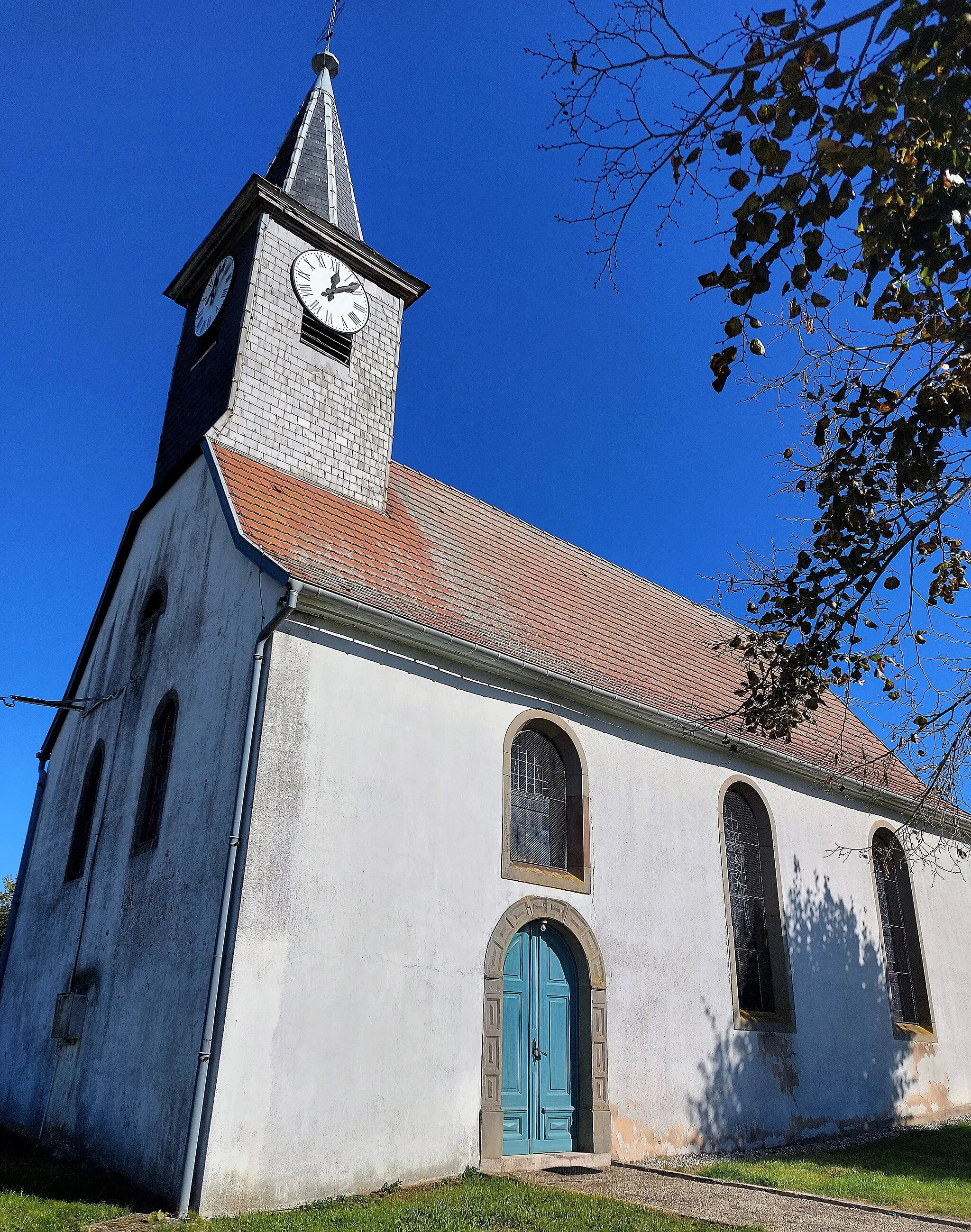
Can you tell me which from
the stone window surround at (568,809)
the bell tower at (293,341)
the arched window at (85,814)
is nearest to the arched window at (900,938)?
the stone window surround at (568,809)

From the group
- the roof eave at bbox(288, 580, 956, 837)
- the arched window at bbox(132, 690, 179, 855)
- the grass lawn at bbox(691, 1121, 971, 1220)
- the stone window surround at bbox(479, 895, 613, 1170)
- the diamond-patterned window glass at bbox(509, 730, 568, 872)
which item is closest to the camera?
the grass lawn at bbox(691, 1121, 971, 1220)

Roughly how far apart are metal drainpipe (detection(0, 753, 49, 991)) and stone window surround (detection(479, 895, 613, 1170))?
8.00m

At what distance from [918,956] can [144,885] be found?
41.0ft

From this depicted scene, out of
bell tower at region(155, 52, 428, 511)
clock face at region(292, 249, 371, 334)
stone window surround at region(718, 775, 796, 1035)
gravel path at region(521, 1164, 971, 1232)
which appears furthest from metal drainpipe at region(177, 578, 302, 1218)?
stone window surround at region(718, 775, 796, 1035)

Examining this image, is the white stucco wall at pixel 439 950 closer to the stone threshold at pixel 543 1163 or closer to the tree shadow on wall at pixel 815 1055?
the tree shadow on wall at pixel 815 1055

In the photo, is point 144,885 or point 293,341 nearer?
point 144,885

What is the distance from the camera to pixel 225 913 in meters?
7.96

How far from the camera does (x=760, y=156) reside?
449 centimetres

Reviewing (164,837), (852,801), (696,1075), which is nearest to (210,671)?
(164,837)

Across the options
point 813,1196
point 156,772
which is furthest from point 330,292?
point 813,1196

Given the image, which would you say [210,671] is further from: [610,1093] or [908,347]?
[908,347]

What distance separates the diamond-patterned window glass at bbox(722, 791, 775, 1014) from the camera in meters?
12.6

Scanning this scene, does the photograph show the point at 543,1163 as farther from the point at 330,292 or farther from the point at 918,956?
the point at 330,292

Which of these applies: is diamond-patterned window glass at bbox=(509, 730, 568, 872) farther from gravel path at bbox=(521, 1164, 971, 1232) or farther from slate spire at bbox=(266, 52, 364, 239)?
slate spire at bbox=(266, 52, 364, 239)
